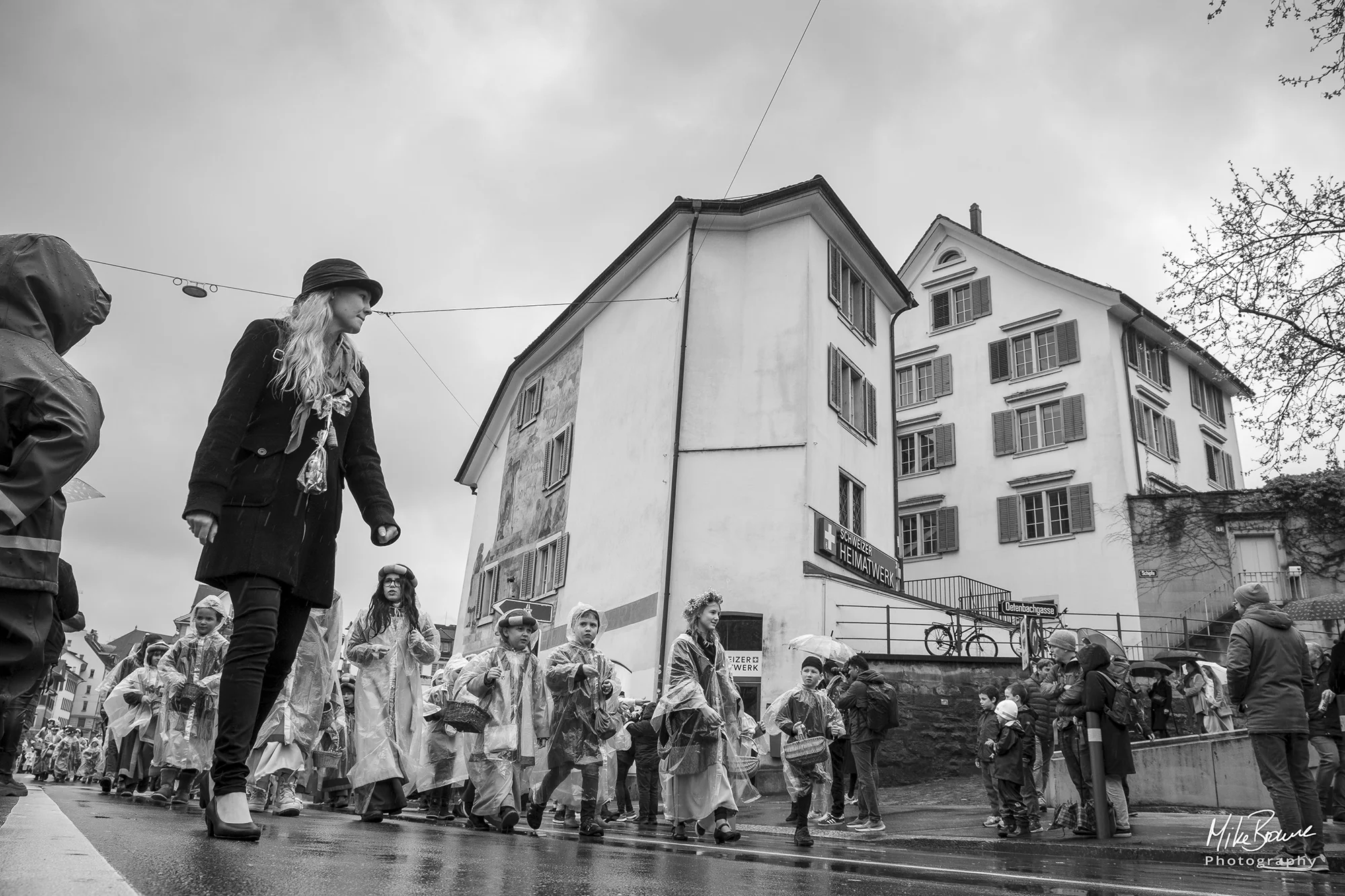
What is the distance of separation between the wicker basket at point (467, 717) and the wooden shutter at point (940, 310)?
32391 mm

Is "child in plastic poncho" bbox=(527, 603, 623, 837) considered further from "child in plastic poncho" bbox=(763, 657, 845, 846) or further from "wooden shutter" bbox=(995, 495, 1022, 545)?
"wooden shutter" bbox=(995, 495, 1022, 545)

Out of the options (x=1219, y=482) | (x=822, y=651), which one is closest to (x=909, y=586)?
(x=1219, y=482)

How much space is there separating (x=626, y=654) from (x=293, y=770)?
1558 centimetres

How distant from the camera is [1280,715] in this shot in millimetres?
7648

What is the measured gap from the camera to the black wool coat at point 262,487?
400 cm

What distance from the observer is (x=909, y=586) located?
3531 centimetres

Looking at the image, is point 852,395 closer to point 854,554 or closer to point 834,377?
point 834,377

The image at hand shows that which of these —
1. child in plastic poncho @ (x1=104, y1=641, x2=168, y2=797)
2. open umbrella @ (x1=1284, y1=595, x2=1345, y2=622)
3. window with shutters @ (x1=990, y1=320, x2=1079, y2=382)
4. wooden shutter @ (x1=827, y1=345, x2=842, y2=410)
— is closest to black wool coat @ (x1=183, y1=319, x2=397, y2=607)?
child in plastic poncho @ (x1=104, y1=641, x2=168, y2=797)

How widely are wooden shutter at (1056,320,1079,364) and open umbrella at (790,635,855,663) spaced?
74.0 feet

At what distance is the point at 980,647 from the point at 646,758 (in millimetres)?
11228

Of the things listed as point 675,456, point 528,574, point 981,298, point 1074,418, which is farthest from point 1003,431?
point 528,574

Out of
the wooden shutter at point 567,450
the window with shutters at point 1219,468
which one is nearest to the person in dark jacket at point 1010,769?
the wooden shutter at point 567,450

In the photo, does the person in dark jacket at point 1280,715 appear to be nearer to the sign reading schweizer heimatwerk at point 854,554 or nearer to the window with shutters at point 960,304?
the sign reading schweizer heimatwerk at point 854,554

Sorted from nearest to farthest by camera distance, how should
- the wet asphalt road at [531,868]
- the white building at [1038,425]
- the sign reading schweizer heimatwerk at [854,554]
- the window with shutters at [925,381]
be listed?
the wet asphalt road at [531,868] → the sign reading schweizer heimatwerk at [854,554] → the white building at [1038,425] → the window with shutters at [925,381]
